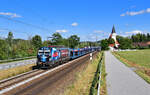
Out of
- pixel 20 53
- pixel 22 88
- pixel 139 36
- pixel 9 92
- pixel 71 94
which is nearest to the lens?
pixel 71 94

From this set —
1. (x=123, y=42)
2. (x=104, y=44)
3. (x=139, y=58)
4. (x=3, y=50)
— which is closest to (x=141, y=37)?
(x=123, y=42)

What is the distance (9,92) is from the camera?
10.7 meters

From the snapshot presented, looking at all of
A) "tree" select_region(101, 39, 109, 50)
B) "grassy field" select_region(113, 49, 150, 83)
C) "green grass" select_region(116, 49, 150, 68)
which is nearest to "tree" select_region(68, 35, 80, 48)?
"tree" select_region(101, 39, 109, 50)

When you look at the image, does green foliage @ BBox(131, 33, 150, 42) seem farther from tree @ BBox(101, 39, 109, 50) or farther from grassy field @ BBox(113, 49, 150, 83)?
grassy field @ BBox(113, 49, 150, 83)

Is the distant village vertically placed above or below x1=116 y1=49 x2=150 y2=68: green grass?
above

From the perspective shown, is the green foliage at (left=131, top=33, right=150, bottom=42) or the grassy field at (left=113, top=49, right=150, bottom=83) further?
the green foliage at (left=131, top=33, right=150, bottom=42)

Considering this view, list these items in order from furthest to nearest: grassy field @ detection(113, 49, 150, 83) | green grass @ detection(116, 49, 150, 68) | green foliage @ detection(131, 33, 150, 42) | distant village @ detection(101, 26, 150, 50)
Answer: green foliage @ detection(131, 33, 150, 42) < distant village @ detection(101, 26, 150, 50) < green grass @ detection(116, 49, 150, 68) < grassy field @ detection(113, 49, 150, 83)

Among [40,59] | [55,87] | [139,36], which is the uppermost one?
[139,36]

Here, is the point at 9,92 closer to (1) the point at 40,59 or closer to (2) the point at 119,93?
Result: (2) the point at 119,93

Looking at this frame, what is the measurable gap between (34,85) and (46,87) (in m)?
1.23

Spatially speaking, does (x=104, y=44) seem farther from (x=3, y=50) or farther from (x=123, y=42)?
(x=3, y=50)

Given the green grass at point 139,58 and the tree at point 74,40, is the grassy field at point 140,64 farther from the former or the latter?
the tree at point 74,40

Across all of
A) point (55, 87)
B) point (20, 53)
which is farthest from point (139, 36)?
point (55, 87)

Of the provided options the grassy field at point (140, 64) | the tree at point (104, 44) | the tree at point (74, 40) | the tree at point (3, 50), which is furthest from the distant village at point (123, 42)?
the tree at point (3, 50)
